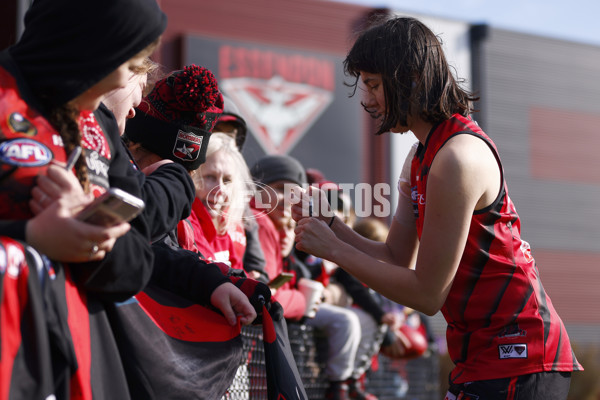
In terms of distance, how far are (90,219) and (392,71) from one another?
1406mm

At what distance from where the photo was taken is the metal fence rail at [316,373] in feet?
9.84

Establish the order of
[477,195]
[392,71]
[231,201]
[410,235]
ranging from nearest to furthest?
[477,195]
[392,71]
[410,235]
[231,201]

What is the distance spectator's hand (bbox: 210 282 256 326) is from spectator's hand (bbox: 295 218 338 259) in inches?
20.1

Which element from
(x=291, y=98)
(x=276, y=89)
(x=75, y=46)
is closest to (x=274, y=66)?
(x=276, y=89)

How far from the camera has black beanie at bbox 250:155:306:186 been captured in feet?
15.6

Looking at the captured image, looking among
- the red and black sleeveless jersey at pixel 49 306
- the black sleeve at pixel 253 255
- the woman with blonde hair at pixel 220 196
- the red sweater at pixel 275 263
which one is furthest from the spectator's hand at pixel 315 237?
the red sweater at pixel 275 263

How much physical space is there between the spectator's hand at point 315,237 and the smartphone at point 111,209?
1201 mm

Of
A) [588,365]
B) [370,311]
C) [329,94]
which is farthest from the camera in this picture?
[329,94]

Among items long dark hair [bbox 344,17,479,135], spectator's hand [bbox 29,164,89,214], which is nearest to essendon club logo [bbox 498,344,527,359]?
long dark hair [bbox 344,17,479,135]

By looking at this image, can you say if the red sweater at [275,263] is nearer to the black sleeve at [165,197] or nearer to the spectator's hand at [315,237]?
the spectator's hand at [315,237]

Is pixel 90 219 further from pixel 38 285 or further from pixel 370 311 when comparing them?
pixel 370 311

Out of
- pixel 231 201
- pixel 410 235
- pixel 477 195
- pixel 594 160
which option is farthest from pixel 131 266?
Result: pixel 594 160

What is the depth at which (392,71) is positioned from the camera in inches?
104

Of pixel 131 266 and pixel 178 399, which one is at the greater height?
pixel 131 266
